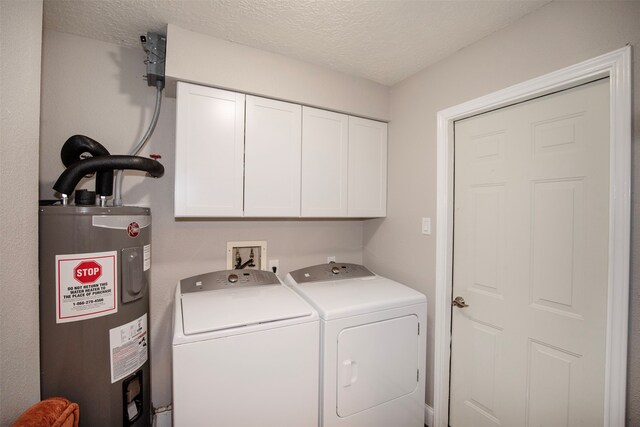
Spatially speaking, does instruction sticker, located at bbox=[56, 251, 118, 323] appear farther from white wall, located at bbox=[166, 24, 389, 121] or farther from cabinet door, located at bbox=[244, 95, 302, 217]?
white wall, located at bbox=[166, 24, 389, 121]

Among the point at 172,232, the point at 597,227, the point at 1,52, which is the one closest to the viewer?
the point at 1,52

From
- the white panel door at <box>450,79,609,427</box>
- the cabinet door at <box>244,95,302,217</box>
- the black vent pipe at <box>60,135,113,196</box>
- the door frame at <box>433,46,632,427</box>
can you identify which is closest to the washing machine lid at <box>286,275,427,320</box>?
the white panel door at <box>450,79,609,427</box>

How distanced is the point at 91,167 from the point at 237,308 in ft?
3.19

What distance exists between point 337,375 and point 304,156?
4.42 feet

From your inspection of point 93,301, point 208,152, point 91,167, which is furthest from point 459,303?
point 91,167

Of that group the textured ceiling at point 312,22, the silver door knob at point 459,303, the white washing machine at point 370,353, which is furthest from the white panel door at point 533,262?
the textured ceiling at point 312,22

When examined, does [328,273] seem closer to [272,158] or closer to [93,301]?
[272,158]

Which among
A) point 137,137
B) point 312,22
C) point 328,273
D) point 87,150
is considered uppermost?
point 312,22

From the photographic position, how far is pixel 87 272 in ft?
3.59

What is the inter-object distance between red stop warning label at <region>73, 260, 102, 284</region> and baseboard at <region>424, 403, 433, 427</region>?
212cm

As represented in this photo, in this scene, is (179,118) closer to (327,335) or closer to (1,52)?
(1,52)

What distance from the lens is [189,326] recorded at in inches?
45.6

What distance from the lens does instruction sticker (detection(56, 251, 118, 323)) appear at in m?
1.06

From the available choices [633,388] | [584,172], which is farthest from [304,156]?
[633,388]
